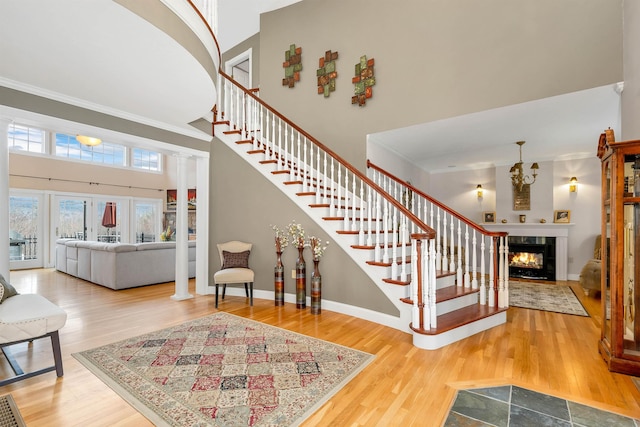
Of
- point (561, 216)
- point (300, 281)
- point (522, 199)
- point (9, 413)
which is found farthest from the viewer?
point (522, 199)

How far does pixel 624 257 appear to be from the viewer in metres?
2.43

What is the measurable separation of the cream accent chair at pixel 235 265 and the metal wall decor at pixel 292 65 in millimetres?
3170

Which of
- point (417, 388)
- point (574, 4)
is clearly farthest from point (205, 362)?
point (574, 4)

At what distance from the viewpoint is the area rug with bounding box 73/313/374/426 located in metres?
1.91

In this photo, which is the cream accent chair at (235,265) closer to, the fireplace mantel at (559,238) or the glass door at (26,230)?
the fireplace mantel at (559,238)

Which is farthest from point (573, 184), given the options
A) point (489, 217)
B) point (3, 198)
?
point (3, 198)

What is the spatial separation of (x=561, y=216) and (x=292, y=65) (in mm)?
6142

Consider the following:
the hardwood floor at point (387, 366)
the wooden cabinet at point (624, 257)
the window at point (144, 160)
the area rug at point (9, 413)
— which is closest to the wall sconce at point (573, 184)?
the hardwood floor at point (387, 366)

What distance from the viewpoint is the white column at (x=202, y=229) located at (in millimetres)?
5070

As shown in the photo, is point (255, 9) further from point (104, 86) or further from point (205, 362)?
point (205, 362)

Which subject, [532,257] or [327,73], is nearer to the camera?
[327,73]

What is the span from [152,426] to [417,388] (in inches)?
68.6

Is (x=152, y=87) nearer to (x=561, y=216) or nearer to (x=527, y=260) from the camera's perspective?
(x=527, y=260)

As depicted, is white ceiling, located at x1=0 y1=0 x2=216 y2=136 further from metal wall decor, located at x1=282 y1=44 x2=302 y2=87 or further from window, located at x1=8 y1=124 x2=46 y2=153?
window, located at x1=8 y1=124 x2=46 y2=153
